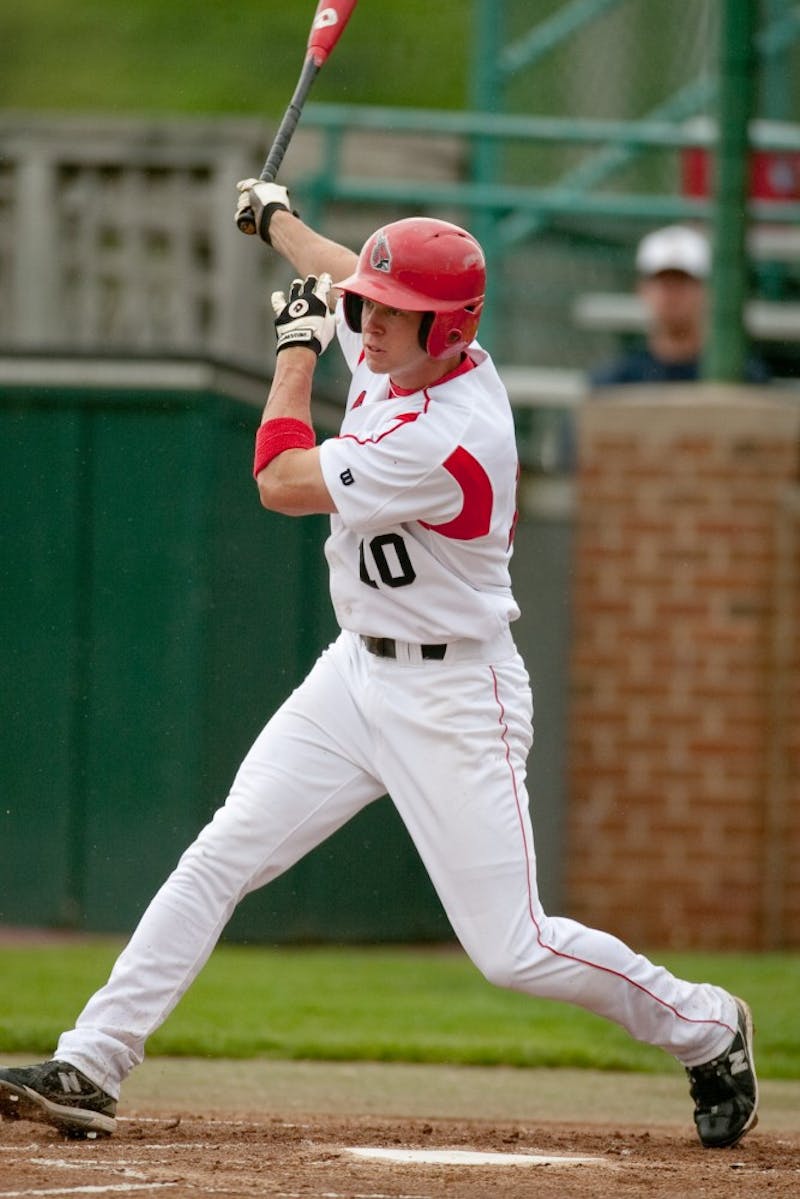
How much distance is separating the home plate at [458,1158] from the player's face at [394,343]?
5.70 ft

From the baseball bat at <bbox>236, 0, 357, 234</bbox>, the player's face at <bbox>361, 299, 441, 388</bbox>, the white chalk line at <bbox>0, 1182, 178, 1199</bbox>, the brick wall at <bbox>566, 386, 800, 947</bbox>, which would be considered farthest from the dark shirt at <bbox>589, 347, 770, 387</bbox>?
the white chalk line at <bbox>0, 1182, 178, 1199</bbox>

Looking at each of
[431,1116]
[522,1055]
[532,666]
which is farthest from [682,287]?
[431,1116]

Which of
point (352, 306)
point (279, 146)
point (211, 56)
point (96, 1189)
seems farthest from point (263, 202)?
point (211, 56)

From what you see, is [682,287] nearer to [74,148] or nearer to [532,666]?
[532,666]

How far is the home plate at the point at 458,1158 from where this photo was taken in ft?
16.6

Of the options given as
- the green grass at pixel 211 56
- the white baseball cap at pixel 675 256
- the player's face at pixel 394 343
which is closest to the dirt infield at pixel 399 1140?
the player's face at pixel 394 343

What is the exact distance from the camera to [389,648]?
5199 millimetres

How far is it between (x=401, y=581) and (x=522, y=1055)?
7.59ft

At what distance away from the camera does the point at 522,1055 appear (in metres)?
6.92

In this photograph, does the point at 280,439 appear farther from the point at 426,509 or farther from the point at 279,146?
the point at 279,146

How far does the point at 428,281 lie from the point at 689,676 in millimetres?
4816

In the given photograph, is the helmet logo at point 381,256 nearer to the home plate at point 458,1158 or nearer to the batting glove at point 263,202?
the batting glove at point 263,202

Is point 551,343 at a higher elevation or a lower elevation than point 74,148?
lower

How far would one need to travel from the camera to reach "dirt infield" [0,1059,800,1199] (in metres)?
4.69
